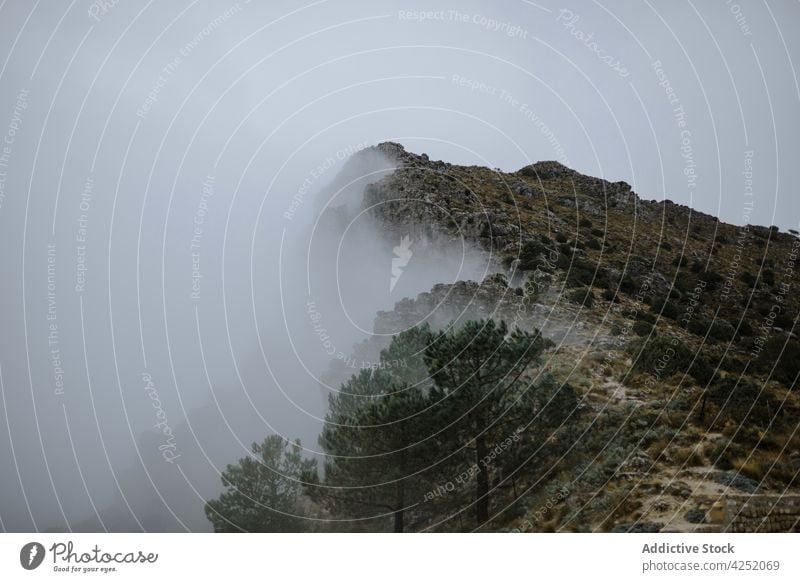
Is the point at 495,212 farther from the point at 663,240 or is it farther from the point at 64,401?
the point at 64,401

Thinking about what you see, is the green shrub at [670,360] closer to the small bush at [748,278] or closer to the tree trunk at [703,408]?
the tree trunk at [703,408]

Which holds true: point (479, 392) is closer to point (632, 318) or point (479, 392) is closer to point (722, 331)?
point (632, 318)

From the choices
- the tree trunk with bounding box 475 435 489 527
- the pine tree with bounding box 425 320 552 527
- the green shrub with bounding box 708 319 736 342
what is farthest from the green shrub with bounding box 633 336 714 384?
the tree trunk with bounding box 475 435 489 527

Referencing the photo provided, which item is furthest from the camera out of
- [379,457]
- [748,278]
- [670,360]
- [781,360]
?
[748,278]

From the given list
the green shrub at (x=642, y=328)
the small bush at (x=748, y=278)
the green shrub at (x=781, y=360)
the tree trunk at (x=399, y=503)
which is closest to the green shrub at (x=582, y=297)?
the green shrub at (x=642, y=328)

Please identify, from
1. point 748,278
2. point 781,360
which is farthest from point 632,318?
point 748,278

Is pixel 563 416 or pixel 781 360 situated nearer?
pixel 563 416

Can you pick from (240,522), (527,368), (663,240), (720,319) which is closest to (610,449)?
(527,368)

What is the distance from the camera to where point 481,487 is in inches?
847

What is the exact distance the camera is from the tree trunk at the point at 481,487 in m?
21.3

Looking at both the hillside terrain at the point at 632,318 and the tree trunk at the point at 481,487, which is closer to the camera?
the hillside terrain at the point at 632,318

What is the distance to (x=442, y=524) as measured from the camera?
72.9ft

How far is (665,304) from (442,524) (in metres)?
26.2

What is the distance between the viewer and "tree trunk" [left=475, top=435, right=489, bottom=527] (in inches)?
838
